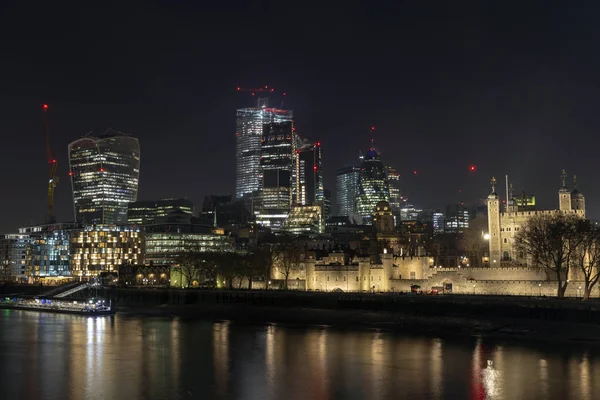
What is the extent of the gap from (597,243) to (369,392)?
66.4 metres

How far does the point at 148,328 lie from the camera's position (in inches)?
4021

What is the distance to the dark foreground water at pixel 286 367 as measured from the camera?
55.2 meters

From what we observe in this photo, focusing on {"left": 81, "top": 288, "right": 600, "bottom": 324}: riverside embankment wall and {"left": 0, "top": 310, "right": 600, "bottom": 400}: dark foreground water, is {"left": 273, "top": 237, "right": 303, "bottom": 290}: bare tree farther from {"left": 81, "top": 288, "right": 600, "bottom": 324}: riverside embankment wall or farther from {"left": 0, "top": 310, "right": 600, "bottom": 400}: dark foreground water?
{"left": 0, "top": 310, "right": 600, "bottom": 400}: dark foreground water

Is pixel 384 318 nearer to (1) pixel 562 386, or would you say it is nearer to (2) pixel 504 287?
(2) pixel 504 287

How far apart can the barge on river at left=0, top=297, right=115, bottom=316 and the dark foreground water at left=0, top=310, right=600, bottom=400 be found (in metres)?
38.8

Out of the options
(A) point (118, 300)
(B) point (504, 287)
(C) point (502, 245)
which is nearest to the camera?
(B) point (504, 287)

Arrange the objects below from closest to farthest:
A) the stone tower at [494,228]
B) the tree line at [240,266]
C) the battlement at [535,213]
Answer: the battlement at [535,213] < the stone tower at [494,228] < the tree line at [240,266]

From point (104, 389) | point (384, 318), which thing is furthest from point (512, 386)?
point (384, 318)

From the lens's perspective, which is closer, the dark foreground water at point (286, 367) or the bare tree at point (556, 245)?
the dark foreground water at point (286, 367)

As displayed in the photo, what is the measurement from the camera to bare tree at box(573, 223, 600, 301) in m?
101

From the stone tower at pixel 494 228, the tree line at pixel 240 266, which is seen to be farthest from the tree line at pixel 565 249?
the tree line at pixel 240 266

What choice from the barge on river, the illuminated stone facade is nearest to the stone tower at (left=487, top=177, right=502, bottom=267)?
the illuminated stone facade

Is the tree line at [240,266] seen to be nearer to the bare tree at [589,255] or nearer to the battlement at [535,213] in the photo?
the battlement at [535,213]

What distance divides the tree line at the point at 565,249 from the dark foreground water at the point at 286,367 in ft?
98.3
